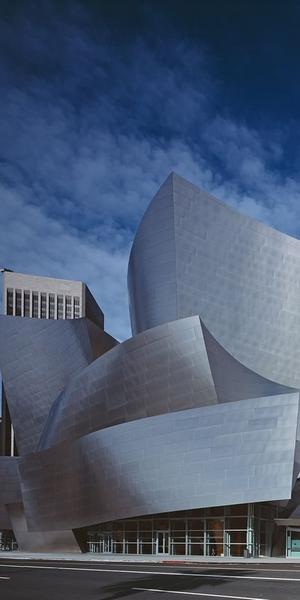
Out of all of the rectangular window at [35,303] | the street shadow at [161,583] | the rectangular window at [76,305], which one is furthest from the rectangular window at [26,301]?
the street shadow at [161,583]

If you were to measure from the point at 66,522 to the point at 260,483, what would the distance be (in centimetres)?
1198

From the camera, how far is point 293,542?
91.5 feet

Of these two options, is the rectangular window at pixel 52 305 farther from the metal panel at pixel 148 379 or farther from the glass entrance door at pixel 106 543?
the glass entrance door at pixel 106 543

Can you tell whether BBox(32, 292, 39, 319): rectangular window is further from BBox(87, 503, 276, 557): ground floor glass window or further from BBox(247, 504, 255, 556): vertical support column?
BBox(247, 504, 255, 556): vertical support column

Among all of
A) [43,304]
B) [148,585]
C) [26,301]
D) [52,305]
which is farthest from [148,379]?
[52,305]

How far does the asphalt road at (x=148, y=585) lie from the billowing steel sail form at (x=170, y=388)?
8.89 m

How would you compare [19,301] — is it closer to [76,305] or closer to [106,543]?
[76,305]

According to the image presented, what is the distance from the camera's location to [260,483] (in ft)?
82.8

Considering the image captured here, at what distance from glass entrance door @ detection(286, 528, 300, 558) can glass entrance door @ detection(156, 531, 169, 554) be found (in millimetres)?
5379

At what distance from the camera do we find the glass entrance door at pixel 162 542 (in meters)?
29.5

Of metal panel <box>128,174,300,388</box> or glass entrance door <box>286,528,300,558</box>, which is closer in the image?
glass entrance door <box>286,528,300,558</box>

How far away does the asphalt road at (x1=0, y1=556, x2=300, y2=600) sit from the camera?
38.2ft

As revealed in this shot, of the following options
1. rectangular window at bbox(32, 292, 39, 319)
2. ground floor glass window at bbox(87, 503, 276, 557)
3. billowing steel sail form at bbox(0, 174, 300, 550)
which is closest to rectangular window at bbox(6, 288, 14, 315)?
rectangular window at bbox(32, 292, 39, 319)

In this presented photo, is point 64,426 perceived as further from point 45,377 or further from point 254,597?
point 254,597
